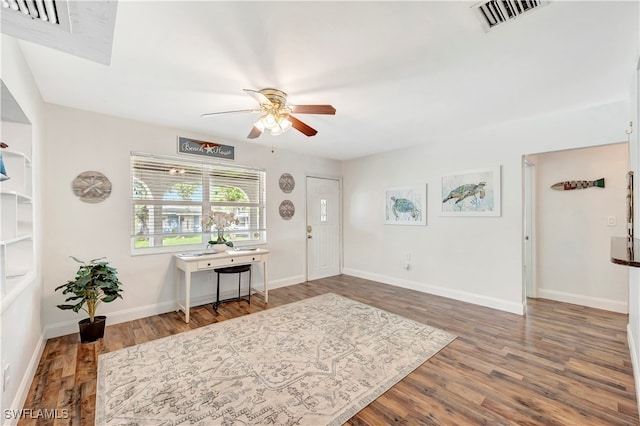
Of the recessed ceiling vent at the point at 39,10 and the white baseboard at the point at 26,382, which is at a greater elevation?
the recessed ceiling vent at the point at 39,10

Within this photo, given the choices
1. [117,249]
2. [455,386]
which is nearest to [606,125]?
[455,386]

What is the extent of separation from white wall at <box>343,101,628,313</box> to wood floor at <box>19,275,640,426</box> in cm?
54

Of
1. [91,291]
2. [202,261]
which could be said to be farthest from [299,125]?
[91,291]

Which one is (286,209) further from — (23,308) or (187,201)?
(23,308)

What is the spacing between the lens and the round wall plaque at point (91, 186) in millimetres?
3033

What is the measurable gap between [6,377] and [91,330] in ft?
4.20

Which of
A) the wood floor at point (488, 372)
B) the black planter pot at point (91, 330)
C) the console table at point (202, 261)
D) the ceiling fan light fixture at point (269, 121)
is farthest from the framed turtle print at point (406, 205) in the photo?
the black planter pot at point (91, 330)

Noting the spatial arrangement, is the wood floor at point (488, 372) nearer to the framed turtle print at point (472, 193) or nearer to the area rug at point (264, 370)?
the area rug at point (264, 370)

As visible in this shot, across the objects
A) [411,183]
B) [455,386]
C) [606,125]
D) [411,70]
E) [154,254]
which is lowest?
[455,386]

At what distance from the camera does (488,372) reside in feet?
7.29

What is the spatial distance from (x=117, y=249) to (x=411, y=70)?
3.71 metres

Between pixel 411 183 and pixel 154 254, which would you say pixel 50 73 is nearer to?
pixel 154 254

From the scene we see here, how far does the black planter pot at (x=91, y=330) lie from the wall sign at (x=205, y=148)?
2.21 m

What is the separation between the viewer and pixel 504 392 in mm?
1979
